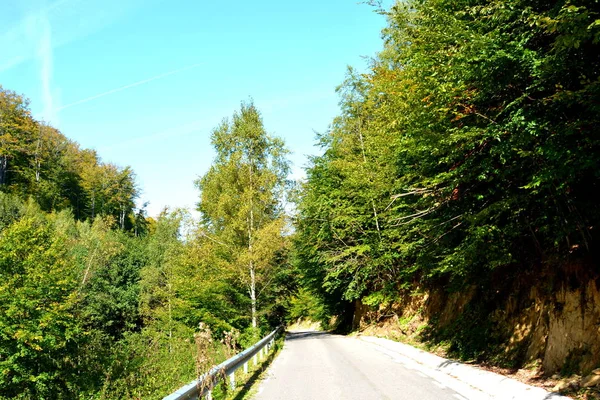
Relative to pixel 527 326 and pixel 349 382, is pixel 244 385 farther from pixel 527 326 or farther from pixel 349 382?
pixel 527 326

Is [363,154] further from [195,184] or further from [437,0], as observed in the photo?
[437,0]

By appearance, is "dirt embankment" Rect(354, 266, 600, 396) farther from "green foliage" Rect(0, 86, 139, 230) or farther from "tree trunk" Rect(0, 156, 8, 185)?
"tree trunk" Rect(0, 156, 8, 185)

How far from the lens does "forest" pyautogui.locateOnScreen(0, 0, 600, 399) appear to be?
743cm

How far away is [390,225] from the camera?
15.5m

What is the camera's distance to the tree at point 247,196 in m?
21.9

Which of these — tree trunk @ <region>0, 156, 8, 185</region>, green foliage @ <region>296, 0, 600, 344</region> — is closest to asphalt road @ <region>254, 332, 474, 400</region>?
green foliage @ <region>296, 0, 600, 344</region>

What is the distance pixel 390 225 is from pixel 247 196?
953 cm

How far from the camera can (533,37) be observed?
784 centimetres

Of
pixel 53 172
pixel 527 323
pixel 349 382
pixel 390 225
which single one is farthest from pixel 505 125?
pixel 53 172

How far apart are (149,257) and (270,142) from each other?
1175 inches

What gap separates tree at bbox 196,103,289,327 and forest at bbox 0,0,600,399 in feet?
0.35

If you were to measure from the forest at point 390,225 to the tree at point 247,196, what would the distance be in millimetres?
106

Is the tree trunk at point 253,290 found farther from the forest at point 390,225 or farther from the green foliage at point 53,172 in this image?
the green foliage at point 53,172

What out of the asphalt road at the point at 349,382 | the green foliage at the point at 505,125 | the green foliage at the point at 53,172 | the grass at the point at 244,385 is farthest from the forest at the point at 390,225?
the green foliage at the point at 53,172
